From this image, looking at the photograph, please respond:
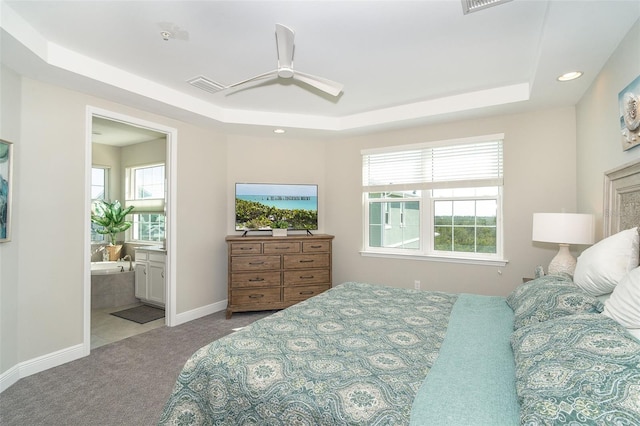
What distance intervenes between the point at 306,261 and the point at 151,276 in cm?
223

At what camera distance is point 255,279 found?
13.3 ft

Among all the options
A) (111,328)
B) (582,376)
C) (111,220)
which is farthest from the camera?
(111,220)

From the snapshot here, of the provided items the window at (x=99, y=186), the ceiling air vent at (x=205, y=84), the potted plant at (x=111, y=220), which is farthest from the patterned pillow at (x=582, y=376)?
the window at (x=99, y=186)

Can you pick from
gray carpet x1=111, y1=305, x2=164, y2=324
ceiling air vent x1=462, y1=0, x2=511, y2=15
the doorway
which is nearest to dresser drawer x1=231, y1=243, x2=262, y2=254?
the doorway

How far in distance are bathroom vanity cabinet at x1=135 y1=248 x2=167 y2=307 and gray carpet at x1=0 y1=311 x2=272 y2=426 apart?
109 cm

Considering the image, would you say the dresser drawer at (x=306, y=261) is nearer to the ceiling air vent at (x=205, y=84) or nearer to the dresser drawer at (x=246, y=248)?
the dresser drawer at (x=246, y=248)

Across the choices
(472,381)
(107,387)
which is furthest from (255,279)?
(472,381)

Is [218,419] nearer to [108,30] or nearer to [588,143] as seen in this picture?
[108,30]

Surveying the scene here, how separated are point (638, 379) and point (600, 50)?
2318 mm

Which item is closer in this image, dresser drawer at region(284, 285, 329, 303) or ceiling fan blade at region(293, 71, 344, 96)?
ceiling fan blade at region(293, 71, 344, 96)

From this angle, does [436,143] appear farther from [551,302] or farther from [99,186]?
[99,186]

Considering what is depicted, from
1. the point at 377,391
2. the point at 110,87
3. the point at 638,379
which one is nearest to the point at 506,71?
the point at 638,379

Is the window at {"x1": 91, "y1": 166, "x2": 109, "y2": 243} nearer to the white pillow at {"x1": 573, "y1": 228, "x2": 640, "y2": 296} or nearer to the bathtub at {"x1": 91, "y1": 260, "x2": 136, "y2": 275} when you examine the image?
the bathtub at {"x1": 91, "y1": 260, "x2": 136, "y2": 275}

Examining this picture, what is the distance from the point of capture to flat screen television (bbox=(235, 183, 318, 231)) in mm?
4410
